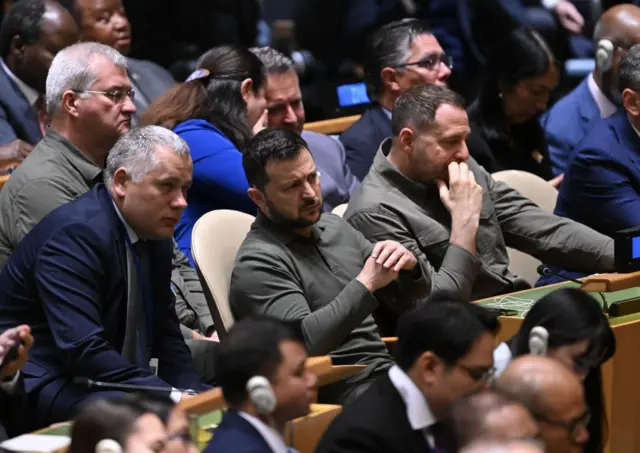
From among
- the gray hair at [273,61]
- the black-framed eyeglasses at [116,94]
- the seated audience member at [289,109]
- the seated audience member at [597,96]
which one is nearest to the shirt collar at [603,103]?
the seated audience member at [597,96]

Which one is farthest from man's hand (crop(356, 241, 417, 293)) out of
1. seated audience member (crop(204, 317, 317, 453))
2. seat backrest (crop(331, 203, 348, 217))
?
seated audience member (crop(204, 317, 317, 453))

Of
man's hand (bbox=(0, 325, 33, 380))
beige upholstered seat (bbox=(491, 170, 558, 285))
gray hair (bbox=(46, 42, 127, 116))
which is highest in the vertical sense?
gray hair (bbox=(46, 42, 127, 116))

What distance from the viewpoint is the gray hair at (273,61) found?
13.7ft

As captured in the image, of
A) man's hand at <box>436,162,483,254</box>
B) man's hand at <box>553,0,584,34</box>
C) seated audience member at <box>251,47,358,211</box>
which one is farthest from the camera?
man's hand at <box>553,0,584,34</box>

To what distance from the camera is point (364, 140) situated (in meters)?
4.50

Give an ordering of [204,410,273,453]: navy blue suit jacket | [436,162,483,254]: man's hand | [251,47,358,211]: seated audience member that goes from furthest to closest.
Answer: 1. [251,47,358,211]: seated audience member
2. [436,162,483,254]: man's hand
3. [204,410,273,453]: navy blue suit jacket

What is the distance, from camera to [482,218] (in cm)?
375

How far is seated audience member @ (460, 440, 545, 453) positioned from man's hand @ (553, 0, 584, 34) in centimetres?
507

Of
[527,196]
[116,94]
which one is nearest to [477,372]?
[116,94]

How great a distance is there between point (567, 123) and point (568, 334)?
2.37 meters

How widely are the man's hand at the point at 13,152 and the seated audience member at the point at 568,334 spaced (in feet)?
5.92

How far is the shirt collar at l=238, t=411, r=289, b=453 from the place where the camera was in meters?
2.30

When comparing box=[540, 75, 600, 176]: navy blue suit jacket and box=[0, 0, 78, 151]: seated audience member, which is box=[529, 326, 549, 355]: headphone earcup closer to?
box=[0, 0, 78, 151]: seated audience member

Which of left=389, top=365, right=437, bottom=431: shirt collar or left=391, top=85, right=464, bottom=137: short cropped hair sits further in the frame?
left=391, top=85, right=464, bottom=137: short cropped hair
